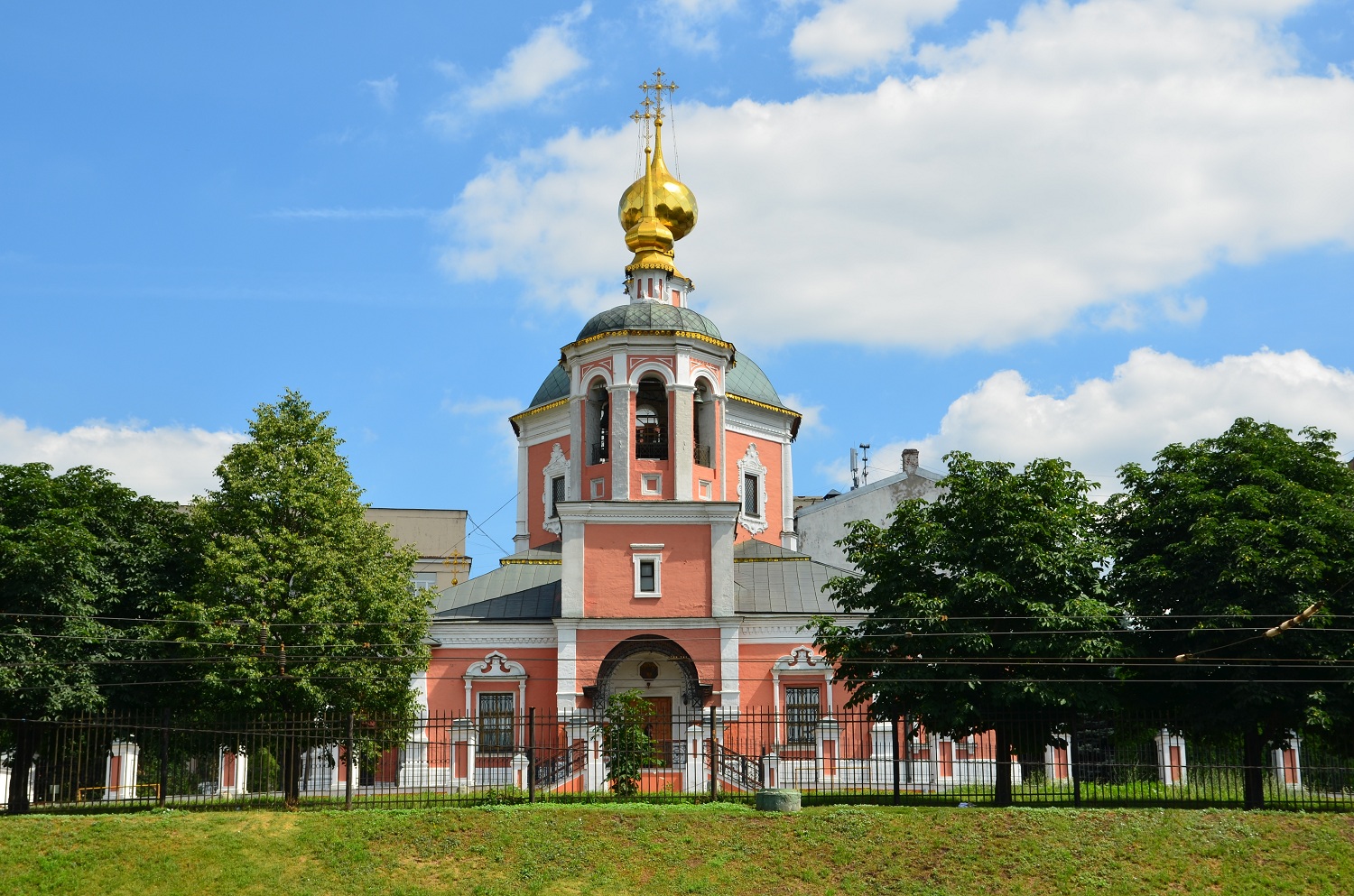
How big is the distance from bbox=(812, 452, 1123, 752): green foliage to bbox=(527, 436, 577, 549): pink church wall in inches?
604

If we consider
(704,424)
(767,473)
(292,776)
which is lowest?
(292,776)

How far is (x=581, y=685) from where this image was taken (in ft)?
98.8

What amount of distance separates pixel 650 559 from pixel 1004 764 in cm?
1012

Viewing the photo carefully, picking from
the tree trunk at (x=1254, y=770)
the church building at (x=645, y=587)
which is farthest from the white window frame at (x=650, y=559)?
the tree trunk at (x=1254, y=770)

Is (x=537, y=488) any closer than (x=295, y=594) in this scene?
No

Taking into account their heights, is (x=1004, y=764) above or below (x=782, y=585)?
below

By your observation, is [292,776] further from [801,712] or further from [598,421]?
[598,421]

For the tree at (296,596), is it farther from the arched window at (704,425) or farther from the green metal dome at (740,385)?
the green metal dome at (740,385)

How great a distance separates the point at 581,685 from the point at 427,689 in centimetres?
401

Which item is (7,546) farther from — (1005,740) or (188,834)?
(1005,740)

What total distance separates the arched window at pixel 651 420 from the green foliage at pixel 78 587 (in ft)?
35.0

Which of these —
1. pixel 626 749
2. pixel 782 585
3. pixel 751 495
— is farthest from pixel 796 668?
pixel 751 495

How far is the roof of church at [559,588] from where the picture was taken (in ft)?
105

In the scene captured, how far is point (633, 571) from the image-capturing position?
30734 mm
